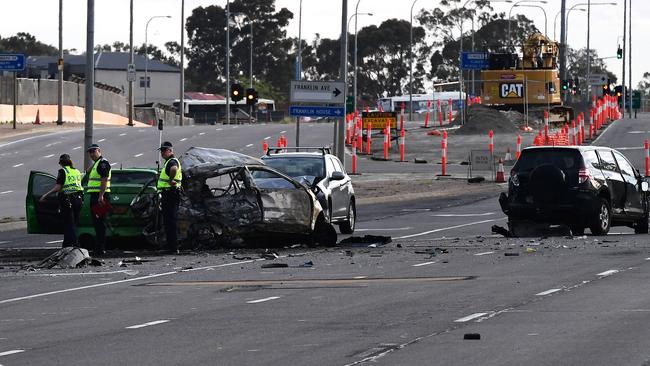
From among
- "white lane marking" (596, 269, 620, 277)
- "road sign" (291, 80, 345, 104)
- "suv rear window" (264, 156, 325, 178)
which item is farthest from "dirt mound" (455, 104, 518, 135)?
"white lane marking" (596, 269, 620, 277)

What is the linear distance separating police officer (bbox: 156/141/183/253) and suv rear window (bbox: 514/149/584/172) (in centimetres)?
624

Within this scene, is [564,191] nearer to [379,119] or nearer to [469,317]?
[469,317]

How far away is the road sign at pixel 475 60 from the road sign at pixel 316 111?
3359 cm

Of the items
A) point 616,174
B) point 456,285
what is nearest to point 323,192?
point 616,174

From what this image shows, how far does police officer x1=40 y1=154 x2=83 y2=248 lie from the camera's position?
22.8m

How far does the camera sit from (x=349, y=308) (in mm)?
15047

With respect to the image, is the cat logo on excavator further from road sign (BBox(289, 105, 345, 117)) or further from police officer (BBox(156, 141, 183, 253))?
police officer (BBox(156, 141, 183, 253))

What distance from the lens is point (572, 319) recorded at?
44.8 feet

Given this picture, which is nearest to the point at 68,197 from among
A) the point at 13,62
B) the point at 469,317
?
the point at 469,317

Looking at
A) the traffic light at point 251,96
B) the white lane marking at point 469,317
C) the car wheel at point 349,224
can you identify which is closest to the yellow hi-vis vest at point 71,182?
the car wheel at point 349,224

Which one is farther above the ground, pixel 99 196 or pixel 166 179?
pixel 166 179

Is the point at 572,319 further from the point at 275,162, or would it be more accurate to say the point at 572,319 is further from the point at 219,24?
the point at 219,24

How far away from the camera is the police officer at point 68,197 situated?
2280 cm

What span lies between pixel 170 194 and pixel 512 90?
180 ft
